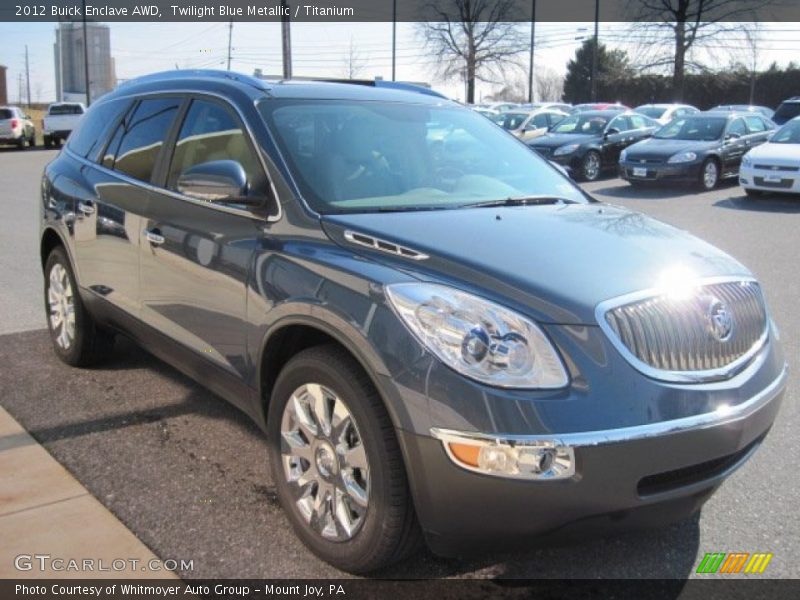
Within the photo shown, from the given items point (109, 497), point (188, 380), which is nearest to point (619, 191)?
point (188, 380)

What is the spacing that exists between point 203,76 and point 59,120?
108 ft

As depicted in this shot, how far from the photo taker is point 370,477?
273cm

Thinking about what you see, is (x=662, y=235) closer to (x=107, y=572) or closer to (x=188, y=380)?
(x=107, y=572)

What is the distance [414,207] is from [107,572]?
6.17 feet

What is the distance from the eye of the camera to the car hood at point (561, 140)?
18.3 meters

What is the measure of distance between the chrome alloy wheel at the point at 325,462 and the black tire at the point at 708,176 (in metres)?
14.7

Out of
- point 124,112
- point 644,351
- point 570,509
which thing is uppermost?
point 124,112

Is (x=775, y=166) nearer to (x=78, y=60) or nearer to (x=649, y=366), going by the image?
(x=649, y=366)

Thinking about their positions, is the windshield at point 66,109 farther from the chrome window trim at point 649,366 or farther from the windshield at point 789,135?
the chrome window trim at point 649,366

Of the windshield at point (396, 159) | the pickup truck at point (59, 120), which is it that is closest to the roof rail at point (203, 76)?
the windshield at point (396, 159)

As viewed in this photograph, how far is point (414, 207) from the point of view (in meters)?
3.48

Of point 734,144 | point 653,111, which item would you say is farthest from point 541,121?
point 734,144

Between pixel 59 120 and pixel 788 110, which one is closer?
pixel 788 110

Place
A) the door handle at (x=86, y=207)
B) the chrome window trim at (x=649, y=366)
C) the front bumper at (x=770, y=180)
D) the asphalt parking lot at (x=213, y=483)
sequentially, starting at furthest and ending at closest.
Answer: the front bumper at (x=770, y=180), the door handle at (x=86, y=207), the asphalt parking lot at (x=213, y=483), the chrome window trim at (x=649, y=366)
